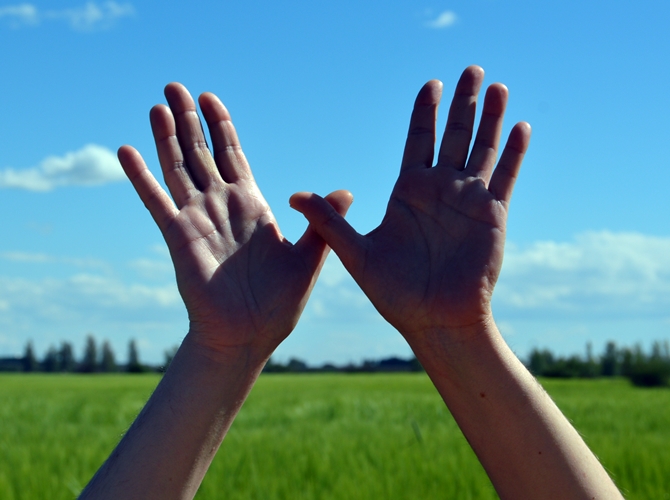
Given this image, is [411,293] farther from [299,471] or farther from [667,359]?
[667,359]

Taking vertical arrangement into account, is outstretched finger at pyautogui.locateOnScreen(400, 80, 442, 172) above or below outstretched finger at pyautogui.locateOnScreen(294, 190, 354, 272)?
above

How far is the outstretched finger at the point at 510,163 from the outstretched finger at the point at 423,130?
0.25m

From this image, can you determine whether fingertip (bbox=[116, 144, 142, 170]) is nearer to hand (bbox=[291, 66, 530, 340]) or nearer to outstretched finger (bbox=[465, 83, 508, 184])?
hand (bbox=[291, 66, 530, 340])

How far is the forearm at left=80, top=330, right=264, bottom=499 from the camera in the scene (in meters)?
1.79

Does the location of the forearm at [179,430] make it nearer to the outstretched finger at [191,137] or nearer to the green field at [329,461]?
the outstretched finger at [191,137]

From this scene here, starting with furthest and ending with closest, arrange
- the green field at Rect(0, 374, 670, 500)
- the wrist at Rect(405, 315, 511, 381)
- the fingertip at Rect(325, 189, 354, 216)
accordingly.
→ the green field at Rect(0, 374, 670, 500) < the fingertip at Rect(325, 189, 354, 216) < the wrist at Rect(405, 315, 511, 381)

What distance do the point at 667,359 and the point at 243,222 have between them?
109ft

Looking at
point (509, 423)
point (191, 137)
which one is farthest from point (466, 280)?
point (191, 137)

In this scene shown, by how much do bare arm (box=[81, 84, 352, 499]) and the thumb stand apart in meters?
0.11

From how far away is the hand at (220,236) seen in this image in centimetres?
210

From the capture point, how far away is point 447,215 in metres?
2.19

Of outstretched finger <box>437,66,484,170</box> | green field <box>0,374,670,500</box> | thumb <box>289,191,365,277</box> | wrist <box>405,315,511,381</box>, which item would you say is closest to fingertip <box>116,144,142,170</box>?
thumb <box>289,191,365,277</box>

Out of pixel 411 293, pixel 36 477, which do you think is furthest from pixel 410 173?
pixel 36 477

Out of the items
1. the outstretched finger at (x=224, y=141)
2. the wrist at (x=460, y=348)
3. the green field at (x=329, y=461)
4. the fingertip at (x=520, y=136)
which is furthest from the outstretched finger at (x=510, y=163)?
the green field at (x=329, y=461)
